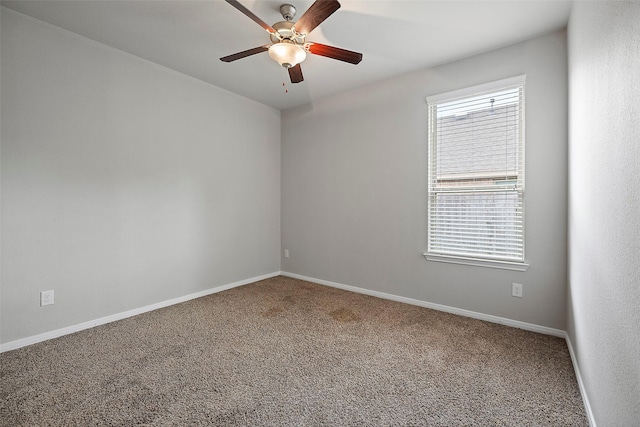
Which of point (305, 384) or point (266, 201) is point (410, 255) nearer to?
point (305, 384)

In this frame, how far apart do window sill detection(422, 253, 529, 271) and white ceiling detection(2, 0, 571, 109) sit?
6.70ft

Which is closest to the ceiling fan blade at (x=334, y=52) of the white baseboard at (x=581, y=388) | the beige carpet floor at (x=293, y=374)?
the beige carpet floor at (x=293, y=374)

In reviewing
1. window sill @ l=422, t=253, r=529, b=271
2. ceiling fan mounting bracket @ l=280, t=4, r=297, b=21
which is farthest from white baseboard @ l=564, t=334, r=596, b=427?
ceiling fan mounting bracket @ l=280, t=4, r=297, b=21

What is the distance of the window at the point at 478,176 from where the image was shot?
8.83 feet

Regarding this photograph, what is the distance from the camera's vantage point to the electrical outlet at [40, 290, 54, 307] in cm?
242

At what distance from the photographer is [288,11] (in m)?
2.18

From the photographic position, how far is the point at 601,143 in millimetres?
1339

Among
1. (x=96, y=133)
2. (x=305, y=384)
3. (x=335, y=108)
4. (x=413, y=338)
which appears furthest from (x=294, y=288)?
(x=96, y=133)

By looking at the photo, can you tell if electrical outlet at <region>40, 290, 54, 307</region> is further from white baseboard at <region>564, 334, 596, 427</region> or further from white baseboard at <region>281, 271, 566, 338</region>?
white baseboard at <region>564, 334, 596, 427</region>

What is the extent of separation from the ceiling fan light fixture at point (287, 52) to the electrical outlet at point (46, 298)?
8.96ft

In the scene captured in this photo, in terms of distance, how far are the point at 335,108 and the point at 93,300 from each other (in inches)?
138

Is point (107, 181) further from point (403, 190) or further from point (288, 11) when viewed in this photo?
point (403, 190)

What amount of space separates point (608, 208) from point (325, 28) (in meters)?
2.29

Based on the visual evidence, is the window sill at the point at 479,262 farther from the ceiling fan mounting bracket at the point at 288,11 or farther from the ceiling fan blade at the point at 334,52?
the ceiling fan mounting bracket at the point at 288,11
